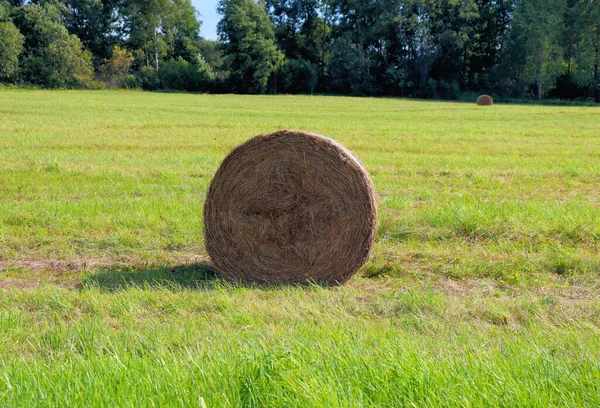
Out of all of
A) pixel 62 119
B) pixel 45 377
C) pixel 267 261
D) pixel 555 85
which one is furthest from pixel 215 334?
pixel 555 85

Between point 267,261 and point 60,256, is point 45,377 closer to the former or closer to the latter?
point 267,261

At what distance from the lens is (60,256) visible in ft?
23.7

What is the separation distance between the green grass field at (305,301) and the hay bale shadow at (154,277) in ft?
0.11

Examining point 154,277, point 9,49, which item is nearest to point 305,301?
point 154,277

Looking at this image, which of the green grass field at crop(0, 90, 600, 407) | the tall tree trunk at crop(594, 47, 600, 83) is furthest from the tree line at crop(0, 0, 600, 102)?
the green grass field at crop(0, 90, 600, 407)

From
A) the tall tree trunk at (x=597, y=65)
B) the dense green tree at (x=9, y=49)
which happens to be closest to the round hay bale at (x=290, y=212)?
the tall tree trunk at (x=597, y=65)

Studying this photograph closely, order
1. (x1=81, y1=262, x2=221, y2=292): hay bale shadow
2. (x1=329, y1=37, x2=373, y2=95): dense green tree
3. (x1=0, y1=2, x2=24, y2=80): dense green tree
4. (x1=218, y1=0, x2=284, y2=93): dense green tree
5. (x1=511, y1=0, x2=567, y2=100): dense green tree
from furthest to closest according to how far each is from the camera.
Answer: (x1=329, y1=37, x2=373, y2=95): dense green tree
(x1=218, y1=0, x2=284, y2=93): dense green tree
(x1=511, y1=0, x2=567, y2=100): dense green tree
(x1=0, y1=2, x2=24, y2=80): dense green tree
(x1=81, y1=262, x2=221, y2=292): hay bale shadow

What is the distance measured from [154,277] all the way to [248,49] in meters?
70.5

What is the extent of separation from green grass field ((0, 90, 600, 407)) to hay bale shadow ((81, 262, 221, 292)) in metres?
0.03

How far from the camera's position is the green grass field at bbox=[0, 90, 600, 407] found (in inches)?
121

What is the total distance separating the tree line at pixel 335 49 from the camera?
68.9 meters

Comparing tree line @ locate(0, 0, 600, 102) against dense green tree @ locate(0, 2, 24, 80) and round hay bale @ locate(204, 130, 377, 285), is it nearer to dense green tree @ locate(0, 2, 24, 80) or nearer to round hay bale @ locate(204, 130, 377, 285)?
dense green tree @ locate(0, 2, 24, 80)

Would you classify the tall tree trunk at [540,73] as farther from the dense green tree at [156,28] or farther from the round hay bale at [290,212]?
the round hay bale at [290,212]

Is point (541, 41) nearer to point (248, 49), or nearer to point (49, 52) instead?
point (248, 49)
